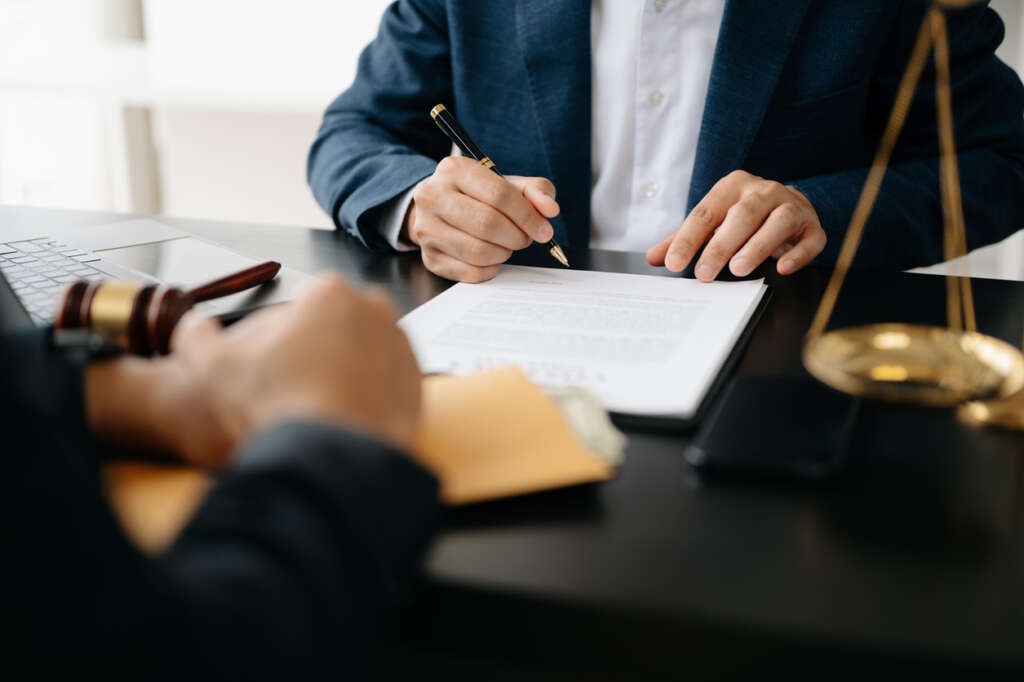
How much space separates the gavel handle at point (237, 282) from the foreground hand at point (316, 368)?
1.01 ft

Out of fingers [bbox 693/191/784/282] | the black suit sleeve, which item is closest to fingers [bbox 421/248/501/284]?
fingers [bbox 693/191/784/282]

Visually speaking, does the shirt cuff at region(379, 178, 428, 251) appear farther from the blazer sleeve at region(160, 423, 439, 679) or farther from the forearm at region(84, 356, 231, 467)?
the blazer sleeve at region(160, 423, 439, 679)

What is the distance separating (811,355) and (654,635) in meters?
0.27

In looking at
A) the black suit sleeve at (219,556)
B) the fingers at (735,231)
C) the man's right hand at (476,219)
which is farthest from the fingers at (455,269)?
the black suit sleeve at (219,556)

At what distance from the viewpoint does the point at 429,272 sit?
1.09 metres

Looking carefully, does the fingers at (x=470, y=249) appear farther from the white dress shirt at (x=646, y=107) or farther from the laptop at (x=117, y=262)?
the white dress shirt at (x=646, y=107)

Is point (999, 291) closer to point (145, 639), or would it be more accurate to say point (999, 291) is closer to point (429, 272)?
point (429, 272)

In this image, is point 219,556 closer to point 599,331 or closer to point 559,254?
point 599,331

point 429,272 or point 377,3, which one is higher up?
point 377,3

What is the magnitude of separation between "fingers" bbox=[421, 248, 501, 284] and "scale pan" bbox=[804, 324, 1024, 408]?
1.50 feet

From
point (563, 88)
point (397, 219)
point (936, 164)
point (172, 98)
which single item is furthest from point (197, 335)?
point (172, 98)

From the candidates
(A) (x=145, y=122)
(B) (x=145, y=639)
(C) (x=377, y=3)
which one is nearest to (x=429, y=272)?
(B) (x=145, y=639)

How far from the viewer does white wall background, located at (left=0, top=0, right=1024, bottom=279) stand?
2.70 meters

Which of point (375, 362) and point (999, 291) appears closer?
point (375, 362)
